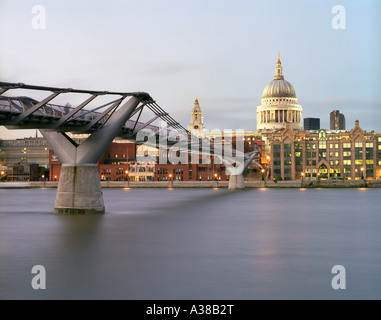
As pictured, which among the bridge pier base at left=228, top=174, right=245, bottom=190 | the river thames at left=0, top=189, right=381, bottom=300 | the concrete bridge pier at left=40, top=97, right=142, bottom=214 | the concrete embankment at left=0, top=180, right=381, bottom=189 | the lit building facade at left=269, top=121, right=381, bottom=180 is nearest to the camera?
the river thames at left=0, top=189, right=381, bottom=300

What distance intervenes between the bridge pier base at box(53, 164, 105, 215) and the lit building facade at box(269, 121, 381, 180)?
395 feet

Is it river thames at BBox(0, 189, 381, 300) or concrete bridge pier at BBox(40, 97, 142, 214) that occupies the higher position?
concrete bridge pier at BBox(40, 97, 142, 214)

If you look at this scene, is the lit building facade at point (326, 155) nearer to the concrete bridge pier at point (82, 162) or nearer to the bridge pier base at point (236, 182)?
the bridge pier base at point (236, 182)

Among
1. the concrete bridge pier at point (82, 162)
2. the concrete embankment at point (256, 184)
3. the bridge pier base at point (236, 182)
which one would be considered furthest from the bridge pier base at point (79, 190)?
the concrete embankment at point (256, 184)

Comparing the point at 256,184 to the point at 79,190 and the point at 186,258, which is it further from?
the point at 186,258

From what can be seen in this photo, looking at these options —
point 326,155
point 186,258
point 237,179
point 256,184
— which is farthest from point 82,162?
point 326,155

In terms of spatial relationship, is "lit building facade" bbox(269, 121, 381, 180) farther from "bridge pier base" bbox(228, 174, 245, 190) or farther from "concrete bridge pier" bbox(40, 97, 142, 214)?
"concrete bridge pier" bbox(40, 97, 142, 214)

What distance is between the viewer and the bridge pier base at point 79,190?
4228cm

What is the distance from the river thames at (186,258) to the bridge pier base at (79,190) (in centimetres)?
98

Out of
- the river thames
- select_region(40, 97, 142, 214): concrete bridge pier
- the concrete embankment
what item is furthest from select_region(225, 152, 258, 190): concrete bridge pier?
select_region(40, 97, 142, 214): concrete bridge pier

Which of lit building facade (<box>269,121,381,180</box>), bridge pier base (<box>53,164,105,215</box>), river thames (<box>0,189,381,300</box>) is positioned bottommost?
river thames (<box>0,189,381,300</box>)

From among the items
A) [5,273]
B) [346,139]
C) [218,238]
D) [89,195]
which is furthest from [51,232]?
[346,139]

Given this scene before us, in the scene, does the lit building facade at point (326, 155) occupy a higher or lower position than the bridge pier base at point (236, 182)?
higher

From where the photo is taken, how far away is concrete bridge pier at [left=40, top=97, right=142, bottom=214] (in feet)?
139
